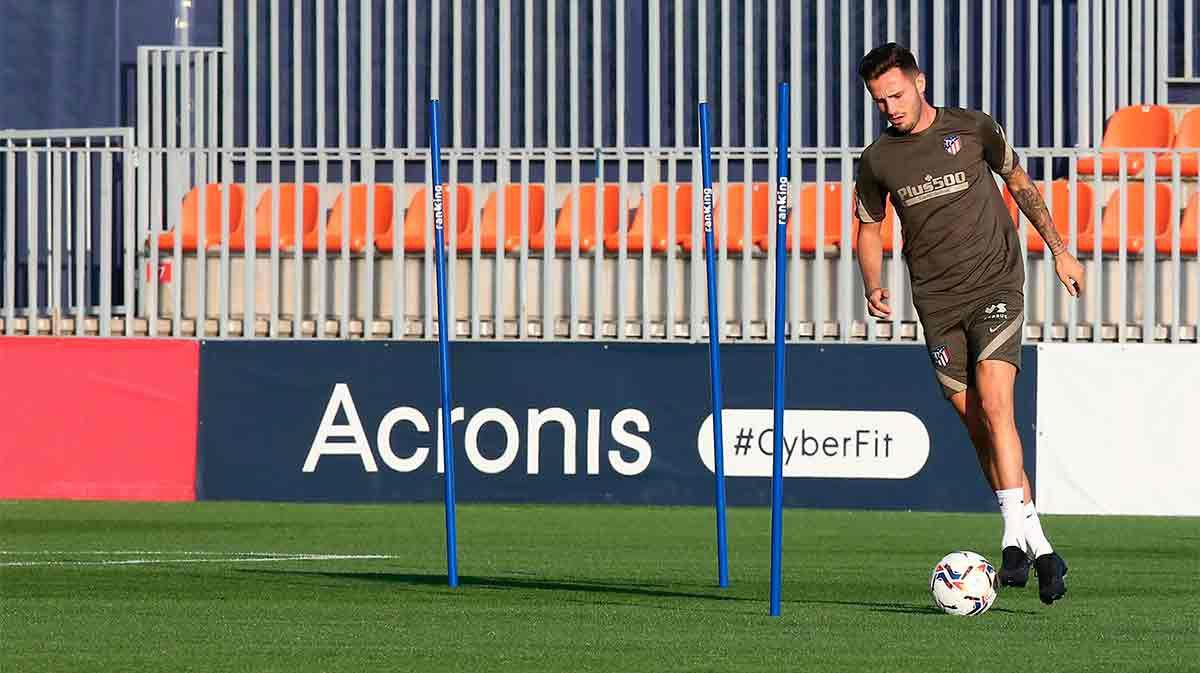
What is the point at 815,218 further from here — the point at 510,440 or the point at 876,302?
the point at 876,302

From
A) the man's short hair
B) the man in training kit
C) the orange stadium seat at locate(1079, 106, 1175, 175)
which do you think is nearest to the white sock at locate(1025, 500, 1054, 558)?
the man in training kit

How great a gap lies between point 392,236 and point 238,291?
0.95m

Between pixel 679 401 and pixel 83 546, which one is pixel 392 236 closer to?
pixel 679 401

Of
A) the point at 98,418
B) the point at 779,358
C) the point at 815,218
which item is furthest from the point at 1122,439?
the point at 779,358

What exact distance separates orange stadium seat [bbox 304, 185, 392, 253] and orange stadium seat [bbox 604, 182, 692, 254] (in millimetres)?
1445

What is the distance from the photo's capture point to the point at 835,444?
1289 centimetres

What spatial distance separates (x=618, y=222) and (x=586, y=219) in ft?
1.13

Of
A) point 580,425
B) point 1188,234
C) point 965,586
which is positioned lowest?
point 965,586

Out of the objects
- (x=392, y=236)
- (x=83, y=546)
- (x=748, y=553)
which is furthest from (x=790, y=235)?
(x=83, y=546)

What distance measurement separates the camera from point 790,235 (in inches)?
539

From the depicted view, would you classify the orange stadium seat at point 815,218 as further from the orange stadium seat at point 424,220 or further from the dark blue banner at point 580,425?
the orange stadium seat at point 424,220

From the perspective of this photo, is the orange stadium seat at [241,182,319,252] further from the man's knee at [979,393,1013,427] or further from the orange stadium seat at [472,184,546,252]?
the man's knee at [979,393,1013,427]

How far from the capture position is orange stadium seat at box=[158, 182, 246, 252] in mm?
14039

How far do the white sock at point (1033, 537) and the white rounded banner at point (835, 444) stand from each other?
5.76 meters
